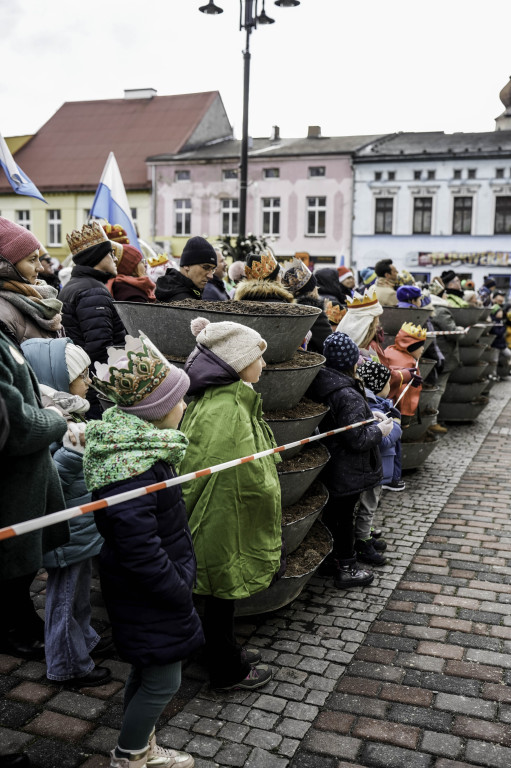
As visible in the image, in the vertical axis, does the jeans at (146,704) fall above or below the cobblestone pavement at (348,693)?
above

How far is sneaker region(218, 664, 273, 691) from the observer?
3.57 metres

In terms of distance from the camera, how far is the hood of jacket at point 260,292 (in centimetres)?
466

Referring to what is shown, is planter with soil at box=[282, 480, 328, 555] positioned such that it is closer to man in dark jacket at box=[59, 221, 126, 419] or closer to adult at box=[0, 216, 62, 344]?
man in dark jacket at box=[59, 221, 126, 419]

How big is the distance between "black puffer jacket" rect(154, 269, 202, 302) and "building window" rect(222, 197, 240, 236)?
33995 mm

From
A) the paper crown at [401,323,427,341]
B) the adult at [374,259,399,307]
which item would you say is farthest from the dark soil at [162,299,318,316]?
the adult at [374,259,399,307]

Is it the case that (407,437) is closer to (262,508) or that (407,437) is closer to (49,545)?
(262,508)

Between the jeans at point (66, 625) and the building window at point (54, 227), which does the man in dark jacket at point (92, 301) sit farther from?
the building window at point (54, 227)

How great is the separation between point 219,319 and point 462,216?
3507cm

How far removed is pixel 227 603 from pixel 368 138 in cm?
3867

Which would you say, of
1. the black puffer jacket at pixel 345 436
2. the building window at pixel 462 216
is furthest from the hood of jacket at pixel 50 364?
the building window at pixel 462 216

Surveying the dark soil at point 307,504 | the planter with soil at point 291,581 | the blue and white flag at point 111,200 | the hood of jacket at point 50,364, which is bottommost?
the planter with soil at point 291,581

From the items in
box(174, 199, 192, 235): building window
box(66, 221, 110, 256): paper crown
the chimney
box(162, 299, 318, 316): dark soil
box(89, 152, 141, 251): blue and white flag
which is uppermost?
the chimney

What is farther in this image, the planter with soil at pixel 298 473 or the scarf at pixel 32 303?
the planter with soil at pixel 298 473

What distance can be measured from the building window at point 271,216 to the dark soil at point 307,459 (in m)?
34.8
